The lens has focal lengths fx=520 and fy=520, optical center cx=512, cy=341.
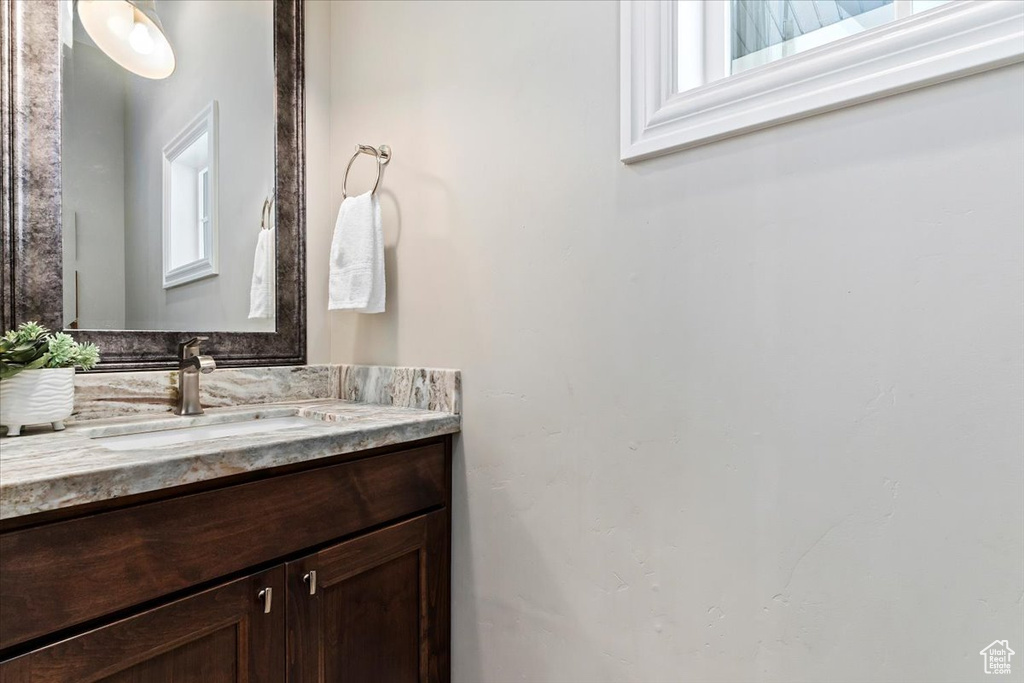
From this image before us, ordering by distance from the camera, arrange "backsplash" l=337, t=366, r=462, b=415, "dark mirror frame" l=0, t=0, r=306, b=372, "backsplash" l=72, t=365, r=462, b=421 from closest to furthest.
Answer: "dark mirror frame" l=0, t=0, r=306, b=372
"backsplash" l=72, t=365, r=462, b=421
"backsplash" l=337, t=366, r=462, b=415

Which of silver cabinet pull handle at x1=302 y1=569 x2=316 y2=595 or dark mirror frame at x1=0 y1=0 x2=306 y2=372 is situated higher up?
dark mirror frame at x1=0 y1=0 x2=306 y2=372

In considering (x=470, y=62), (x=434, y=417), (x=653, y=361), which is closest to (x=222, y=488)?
(x=434, y=417)

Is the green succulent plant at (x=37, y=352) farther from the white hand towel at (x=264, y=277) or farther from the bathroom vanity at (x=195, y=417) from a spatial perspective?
the white hand towel at (x=264, y=277)

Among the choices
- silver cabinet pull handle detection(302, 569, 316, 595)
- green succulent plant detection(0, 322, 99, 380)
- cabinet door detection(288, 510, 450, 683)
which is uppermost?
green succulent plant detection(0, 322, 99, 380)

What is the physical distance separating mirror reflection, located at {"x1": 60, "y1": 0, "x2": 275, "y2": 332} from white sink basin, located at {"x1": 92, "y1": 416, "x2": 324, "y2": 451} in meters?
0.28

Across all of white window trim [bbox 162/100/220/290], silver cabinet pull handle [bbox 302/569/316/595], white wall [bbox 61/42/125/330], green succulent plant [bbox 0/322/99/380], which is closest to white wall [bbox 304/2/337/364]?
white window trim [bbox 162/100/220/290]

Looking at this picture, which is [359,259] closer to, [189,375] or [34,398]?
[189,375]

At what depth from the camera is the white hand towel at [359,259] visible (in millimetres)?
1389

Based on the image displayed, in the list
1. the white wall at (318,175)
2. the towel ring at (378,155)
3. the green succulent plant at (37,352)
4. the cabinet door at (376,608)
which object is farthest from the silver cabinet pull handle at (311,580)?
the towel ring at (378,155)

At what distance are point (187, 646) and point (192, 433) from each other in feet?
1.59

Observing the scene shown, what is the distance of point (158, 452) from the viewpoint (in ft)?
2.73

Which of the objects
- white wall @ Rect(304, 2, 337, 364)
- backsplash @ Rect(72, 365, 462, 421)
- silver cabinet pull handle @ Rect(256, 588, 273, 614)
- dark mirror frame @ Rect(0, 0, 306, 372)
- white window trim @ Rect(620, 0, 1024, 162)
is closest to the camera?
white window trim @ Rect(620, 0, 1024, 162)

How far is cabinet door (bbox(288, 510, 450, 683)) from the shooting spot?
0.99 metres

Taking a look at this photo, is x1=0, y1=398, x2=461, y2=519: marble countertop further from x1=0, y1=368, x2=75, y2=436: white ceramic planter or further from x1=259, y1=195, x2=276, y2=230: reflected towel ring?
x1=259, y1=195, x2=276, y2=230: reflected towel ring
